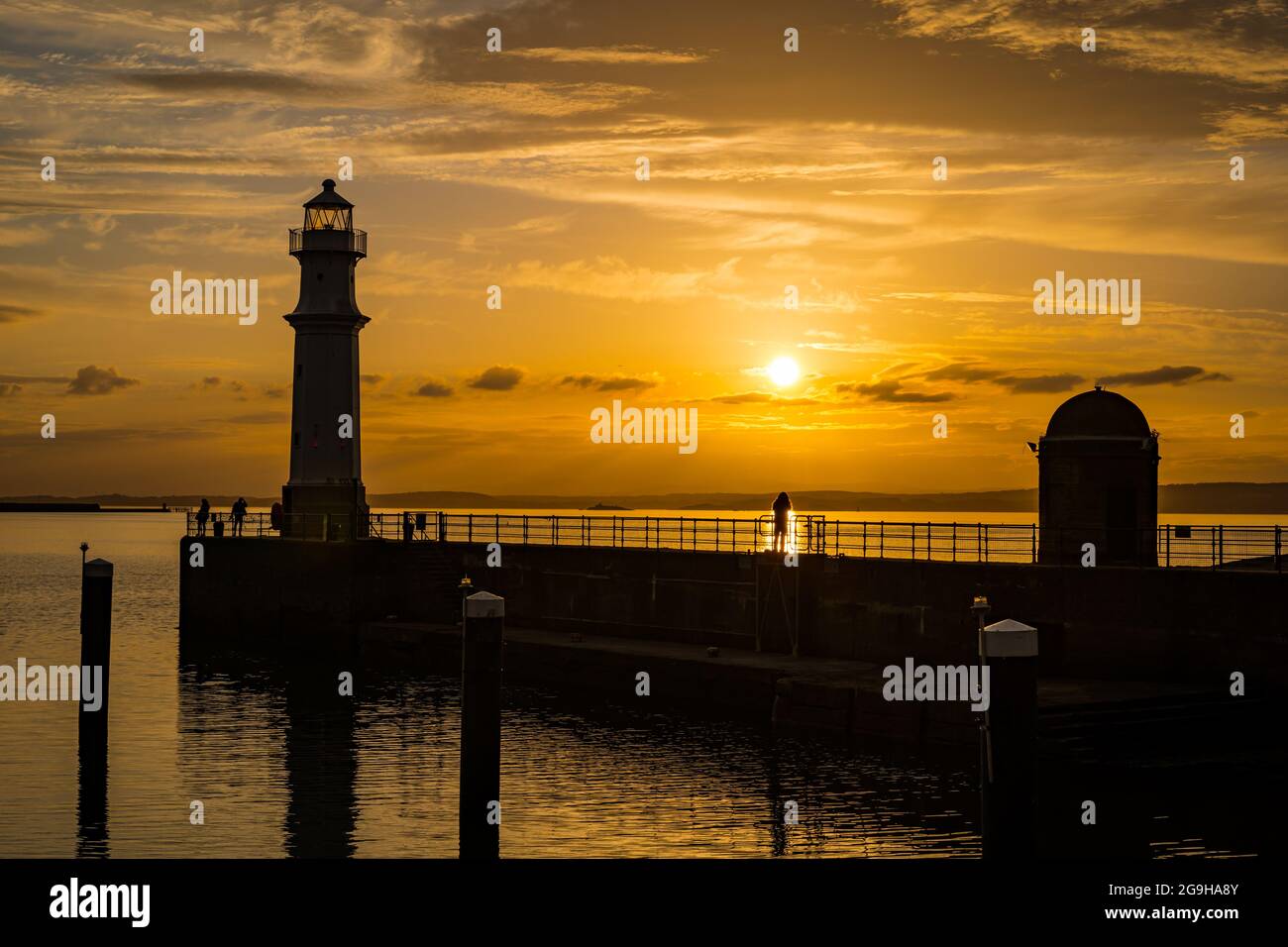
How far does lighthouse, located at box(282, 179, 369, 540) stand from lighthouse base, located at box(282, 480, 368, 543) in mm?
36

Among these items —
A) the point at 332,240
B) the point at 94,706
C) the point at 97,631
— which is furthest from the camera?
the point at 332,240

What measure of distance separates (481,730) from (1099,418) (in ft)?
80.2

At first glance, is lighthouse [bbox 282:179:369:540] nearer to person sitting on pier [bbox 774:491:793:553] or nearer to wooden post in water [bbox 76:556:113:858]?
person sitting on pier [bbox 774:491:793:553]

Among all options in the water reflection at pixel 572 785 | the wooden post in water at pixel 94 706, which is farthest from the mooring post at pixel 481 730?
the wooden post in water at pixel 94 706

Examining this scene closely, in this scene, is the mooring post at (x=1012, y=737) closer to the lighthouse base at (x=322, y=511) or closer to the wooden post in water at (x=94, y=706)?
the wooden post in water at (x=94, y=706)

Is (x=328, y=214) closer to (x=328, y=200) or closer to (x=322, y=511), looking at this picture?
(x=328, y=200)

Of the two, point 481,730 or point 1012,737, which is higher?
point 1012,737

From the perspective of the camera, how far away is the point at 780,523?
37.4 m

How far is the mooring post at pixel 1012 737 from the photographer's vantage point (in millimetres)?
13602

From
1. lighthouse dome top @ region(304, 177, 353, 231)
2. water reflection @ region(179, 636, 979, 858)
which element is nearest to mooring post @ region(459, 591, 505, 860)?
water reflection @ region(179, 636, 979, 858)

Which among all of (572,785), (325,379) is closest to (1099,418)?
(572,785)

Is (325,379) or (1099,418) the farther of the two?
(325,379)

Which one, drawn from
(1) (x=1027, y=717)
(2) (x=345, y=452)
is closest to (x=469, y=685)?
(1) (x=1027, y=717)
